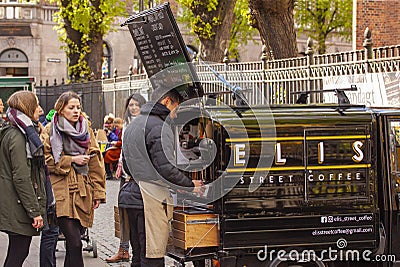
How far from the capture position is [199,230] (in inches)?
239

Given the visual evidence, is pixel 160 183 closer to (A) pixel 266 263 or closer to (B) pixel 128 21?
(A) pixel 266 263

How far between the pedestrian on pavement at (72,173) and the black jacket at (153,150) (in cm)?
79

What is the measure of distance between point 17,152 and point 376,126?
3176 mm

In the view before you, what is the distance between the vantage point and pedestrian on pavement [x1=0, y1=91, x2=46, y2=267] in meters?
6.63

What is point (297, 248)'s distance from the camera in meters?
6.27

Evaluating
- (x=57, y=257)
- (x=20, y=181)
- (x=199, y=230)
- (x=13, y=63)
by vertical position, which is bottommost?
(x=57, y=257)

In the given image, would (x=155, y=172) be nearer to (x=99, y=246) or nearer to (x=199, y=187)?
(x=199, y=187)

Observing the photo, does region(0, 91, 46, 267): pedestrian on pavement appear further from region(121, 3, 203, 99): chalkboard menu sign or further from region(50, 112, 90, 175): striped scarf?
region(121, 3, 203, 99): chalkboard menu sign

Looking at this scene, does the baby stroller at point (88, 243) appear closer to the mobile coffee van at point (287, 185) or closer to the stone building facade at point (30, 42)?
the mobile coffee van at point (287, 185)

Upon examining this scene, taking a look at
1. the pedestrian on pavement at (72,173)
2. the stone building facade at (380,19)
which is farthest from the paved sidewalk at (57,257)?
the stone building facade at (380,19)

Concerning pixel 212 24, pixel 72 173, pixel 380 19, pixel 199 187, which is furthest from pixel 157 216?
pixel 380 19

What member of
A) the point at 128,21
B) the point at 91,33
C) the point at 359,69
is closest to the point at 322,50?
the point at 91,33

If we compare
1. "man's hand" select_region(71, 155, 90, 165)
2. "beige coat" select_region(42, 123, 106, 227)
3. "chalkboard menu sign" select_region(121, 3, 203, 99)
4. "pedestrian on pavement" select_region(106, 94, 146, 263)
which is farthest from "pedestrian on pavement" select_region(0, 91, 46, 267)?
"chalkboard menu sign" select_region(121, 3, 203, 99)

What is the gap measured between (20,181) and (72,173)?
0.81 meters
